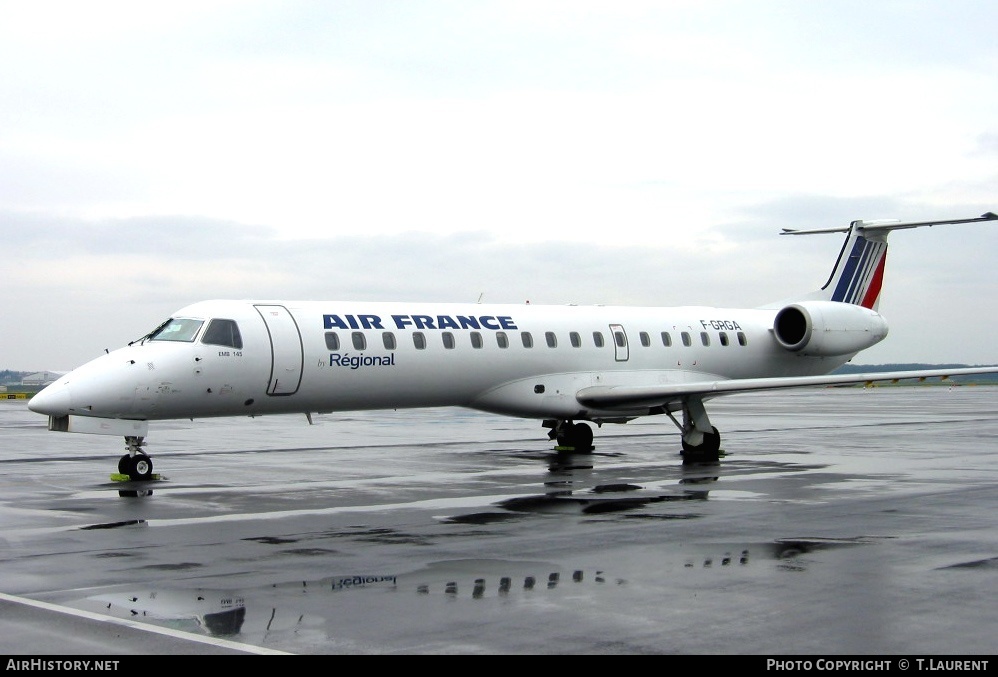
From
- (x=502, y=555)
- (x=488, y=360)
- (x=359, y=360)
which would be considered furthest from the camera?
(x=488, y=360)

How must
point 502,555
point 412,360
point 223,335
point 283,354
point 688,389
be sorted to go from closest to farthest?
point 502,555 < point 223,335 < point 283,354 < point 412,360 < point 688,389

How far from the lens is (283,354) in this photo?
64.1ft

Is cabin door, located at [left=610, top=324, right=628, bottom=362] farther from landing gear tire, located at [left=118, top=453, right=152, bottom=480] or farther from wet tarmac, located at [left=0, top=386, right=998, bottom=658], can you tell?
Result: landing gear tire, located at [left=118, top=453, right=152, bottom=480]

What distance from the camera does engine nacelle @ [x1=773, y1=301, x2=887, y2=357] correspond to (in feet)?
88.3

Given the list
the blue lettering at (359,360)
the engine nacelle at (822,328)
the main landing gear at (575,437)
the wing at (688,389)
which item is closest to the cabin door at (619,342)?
the wing at (688,389)

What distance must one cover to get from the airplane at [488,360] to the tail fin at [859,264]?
0.12 feet

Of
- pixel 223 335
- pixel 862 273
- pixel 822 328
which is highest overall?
pixel 862 273

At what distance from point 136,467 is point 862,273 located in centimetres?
1839

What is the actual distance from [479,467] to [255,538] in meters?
8.91

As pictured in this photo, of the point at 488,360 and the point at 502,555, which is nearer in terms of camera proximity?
the point at 502,555

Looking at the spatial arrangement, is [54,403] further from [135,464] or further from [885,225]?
[885,225]

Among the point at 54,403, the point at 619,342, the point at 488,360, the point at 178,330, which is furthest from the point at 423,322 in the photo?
the point at 54,403

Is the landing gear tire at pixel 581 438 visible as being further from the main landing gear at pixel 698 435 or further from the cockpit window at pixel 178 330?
the cockpit window at pixel 178 330

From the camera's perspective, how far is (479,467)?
20953 millimetres
